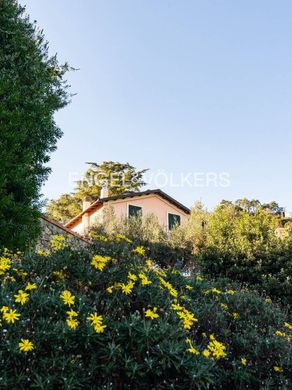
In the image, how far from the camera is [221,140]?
17.9 m

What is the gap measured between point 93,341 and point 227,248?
467 inches

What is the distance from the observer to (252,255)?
44.3 feet

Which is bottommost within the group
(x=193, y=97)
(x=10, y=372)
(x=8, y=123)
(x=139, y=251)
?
(x=10, y=372)

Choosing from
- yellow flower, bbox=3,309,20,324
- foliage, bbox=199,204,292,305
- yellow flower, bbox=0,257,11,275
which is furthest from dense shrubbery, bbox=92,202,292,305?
yellow flower, bbox=3,309,20,324

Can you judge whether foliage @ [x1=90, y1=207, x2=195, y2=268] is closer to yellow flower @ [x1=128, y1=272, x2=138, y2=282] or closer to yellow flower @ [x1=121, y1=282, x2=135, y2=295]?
yellow flower @ [x1=128, y1=272, x2=138, y2=282]

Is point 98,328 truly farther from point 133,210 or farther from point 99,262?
point 133,210

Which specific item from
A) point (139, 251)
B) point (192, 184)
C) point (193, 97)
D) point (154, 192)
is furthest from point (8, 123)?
point (154, 192)

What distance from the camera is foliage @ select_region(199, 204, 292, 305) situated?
1280 cm

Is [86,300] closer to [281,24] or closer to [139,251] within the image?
[139,251]

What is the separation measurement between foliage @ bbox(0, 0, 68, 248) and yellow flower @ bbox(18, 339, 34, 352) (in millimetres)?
3803

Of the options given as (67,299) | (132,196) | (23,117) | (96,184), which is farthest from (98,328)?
(96,184)

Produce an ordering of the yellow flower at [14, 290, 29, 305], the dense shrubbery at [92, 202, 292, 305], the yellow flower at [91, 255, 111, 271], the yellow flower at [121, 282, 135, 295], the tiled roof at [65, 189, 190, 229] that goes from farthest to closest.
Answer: the tiled roof at [65, 189, 190, 229] → the dense shrubbery at [92, 202, 292, 305] → the yellow flower at [91, 255, 111, 271] → the yellow flower at [121, 282, 135, 295] → the yellow flower at [14, 290, 29, 305]

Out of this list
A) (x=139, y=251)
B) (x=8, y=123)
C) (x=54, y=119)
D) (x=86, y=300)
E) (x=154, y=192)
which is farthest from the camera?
(x=154, y=192)

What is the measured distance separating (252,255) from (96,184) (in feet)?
96.1
